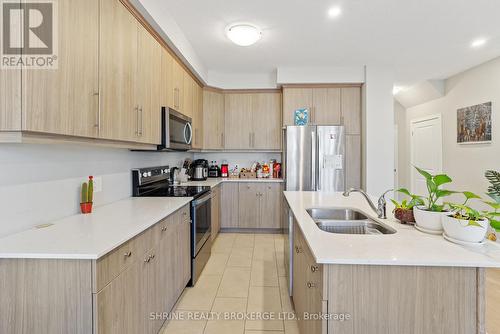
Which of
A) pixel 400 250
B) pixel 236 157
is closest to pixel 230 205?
pixel 236 157

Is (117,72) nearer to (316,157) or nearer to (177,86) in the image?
(177,86)

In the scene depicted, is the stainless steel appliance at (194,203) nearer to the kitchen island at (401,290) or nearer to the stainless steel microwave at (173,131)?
the stainless steel microwave at (173,131)

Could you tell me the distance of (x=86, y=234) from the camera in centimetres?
130

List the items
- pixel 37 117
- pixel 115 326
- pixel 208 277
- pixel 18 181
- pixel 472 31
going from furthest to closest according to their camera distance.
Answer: pixel 472 31 < pixel 208 277 < pixel 18 181 < pixel 115 326 < pixel 37 117

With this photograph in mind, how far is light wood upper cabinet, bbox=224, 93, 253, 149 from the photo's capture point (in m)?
4.43

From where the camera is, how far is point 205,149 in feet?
14.2

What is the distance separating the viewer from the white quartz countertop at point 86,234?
1.06m

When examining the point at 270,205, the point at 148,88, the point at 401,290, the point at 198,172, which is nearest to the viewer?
the point at 401,290

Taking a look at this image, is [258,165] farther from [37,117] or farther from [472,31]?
[37,117]

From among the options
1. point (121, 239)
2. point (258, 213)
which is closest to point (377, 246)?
point (121, 239)

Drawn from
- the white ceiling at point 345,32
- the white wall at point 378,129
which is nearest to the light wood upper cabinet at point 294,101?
the white ceiling at point 345,32

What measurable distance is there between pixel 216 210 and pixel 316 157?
167cm

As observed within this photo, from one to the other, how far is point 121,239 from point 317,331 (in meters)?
0.99

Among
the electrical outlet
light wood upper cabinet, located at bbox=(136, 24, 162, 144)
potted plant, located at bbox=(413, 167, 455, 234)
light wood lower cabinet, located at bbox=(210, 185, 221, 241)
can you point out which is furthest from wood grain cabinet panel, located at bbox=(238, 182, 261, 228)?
potted plant, located at bbox=(413, 167, 455, 234)
